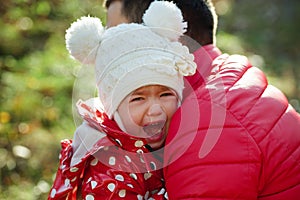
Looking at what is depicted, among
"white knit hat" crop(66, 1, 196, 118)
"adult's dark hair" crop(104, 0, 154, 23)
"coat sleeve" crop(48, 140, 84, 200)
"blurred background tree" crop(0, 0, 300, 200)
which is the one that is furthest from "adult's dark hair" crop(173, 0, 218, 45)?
"blurred background tree" crop(0, 0, 300, 200)

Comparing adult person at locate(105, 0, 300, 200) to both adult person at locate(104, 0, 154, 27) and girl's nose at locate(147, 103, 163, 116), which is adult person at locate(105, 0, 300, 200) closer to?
girl's nose at locate(147, 103, 163, 116)

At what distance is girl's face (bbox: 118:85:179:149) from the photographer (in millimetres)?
2119

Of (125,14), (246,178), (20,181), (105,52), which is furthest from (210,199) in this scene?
(20,181)

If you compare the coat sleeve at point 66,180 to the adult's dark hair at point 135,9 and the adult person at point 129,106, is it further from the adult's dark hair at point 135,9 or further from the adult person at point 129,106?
the adult's dark hair at point 135,9

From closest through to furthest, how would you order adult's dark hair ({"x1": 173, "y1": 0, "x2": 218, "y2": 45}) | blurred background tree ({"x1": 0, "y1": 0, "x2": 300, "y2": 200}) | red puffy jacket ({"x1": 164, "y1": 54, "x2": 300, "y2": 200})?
1. red puffy jacket ({"x1": 164, "y1": 54, "x2": 300, "y2": 200})
2. adult's dark hair ({"x1": 173, "y1": 0, "x2": 218, "y2": 45})
3. blurred background tree ({"x1": 0, "y1": 0, "x2": 300, "y2": 200})

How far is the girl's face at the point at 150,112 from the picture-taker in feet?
6.95

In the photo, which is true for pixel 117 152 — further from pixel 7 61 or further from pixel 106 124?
pixel 7 61

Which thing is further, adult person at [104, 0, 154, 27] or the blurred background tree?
the blurred background tree

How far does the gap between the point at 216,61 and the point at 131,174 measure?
540mm

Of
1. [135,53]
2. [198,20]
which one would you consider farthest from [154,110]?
[198,20]

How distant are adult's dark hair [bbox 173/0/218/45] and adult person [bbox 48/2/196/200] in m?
0.41

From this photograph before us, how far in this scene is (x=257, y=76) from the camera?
2.20m

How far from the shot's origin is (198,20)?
8.82 ft

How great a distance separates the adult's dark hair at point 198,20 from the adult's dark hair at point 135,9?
136 millimetres
